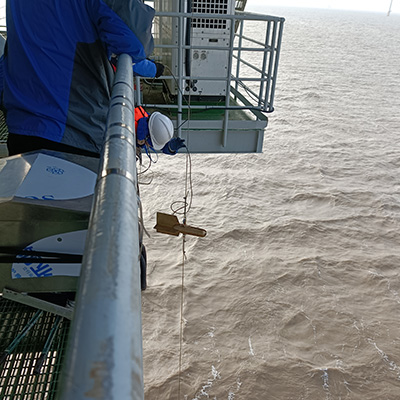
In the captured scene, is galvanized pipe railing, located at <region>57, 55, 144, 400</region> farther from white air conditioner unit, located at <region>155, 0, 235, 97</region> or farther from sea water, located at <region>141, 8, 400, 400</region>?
sea water, located at <region>141, 8, 400, 400</region>

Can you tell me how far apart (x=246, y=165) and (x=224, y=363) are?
22.1ft

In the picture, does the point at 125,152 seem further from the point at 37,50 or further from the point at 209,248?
the point at 209,248

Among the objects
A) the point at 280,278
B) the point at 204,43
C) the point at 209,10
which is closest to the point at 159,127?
the point at 204,43

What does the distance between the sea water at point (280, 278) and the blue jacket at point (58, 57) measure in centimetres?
365

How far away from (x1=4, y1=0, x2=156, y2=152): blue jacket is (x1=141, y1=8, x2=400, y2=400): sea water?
3650 millimetres

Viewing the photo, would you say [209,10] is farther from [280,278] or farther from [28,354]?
[280,278]

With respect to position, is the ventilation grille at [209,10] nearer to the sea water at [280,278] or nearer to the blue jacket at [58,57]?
the blue jacket at [58,57]

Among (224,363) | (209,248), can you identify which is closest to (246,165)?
(209,248)

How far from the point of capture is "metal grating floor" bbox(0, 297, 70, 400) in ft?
3.79

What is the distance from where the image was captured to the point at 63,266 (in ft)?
4.10

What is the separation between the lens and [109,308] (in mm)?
404

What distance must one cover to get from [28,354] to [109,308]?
1094 mm

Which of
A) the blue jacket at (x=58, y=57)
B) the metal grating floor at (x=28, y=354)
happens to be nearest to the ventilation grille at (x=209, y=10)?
the blue jacket at (x=58, y=57)

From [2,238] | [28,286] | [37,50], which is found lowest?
[28,286]
